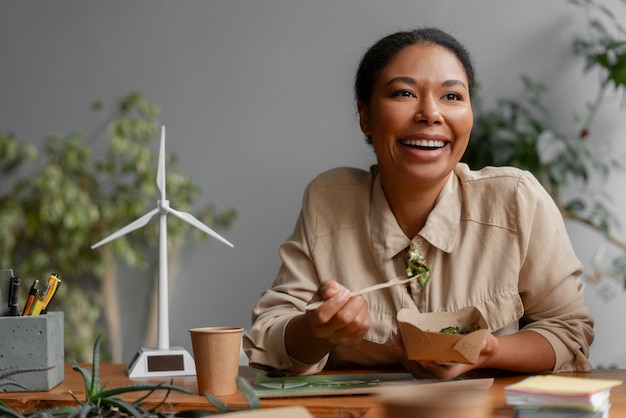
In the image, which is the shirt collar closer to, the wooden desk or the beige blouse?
the beige blouse

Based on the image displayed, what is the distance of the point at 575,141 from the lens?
313 centimetres

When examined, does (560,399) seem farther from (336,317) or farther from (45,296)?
(45,296)

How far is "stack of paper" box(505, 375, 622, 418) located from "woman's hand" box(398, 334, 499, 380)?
12.1 inches

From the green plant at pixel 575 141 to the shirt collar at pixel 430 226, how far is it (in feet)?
5.08

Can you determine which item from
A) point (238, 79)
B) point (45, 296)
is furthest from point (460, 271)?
point (238, 79)

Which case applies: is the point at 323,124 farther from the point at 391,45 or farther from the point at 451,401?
the point at 451,401

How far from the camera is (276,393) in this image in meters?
1.18

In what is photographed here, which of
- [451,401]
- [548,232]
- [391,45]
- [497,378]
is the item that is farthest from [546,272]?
[451,401]

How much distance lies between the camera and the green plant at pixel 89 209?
3.66 meters

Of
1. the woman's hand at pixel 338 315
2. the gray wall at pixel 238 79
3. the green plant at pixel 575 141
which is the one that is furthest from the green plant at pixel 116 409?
the gray wall at pixel 238 79

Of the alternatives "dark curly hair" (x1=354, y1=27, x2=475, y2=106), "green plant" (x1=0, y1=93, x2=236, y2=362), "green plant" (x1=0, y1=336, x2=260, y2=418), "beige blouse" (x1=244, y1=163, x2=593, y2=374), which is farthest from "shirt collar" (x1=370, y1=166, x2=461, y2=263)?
"green plant" (x1=0, y1=93, x2=236, y2=362)

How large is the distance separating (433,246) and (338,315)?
0.38 meters

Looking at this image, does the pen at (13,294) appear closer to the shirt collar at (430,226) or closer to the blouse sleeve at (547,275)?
the shirt collar at (430,226)

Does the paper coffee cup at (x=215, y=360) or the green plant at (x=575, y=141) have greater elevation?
the green plant at (x=575, y=141)
